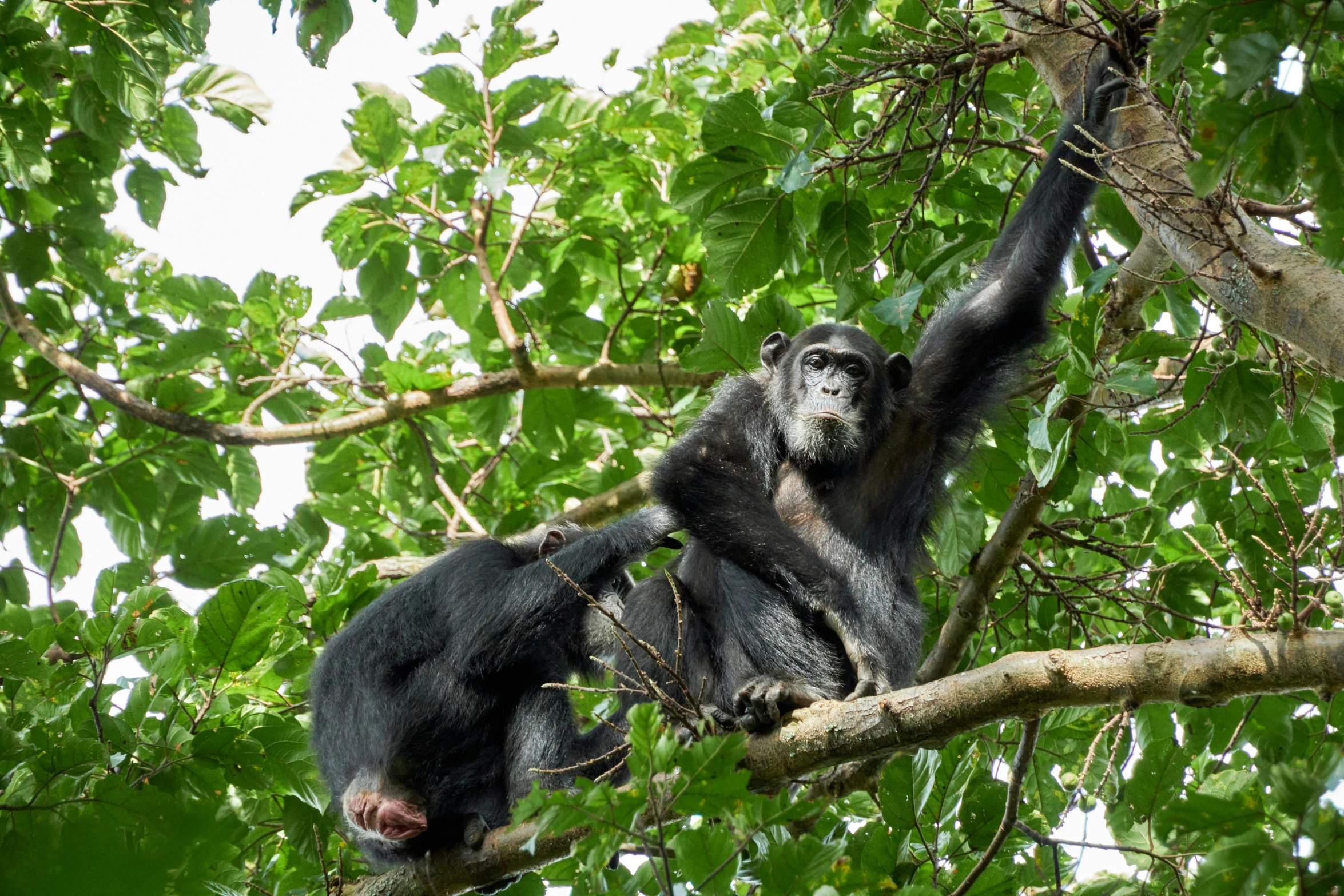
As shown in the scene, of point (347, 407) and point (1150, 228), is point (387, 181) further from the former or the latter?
point (1150, 228)

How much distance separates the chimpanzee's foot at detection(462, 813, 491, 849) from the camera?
4742mm

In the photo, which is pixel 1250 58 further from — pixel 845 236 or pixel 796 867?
pixel 845 236

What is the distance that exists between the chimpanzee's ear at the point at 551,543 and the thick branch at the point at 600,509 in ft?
3.50

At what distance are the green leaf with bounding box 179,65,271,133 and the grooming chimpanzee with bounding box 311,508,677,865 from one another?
12.3ft

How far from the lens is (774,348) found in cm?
611

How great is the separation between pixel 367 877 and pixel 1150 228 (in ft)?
13.3

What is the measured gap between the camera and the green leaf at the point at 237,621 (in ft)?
15.4

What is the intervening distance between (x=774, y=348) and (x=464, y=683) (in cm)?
245

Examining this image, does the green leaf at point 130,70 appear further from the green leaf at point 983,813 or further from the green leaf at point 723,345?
the green leaf at point 983,813

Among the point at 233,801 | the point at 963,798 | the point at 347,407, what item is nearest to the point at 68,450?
the point at 347,407

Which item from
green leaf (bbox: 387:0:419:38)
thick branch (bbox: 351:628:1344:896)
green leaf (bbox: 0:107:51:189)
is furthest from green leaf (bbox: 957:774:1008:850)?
green leaf (bbox: 0:107:51:189)

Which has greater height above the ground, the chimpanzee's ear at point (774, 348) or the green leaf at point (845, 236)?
the green leaf at point (845, 236)

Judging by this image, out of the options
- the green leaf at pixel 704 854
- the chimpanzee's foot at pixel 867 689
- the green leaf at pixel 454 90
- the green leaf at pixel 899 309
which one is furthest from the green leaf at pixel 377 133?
the green leaf at pixel 704 854

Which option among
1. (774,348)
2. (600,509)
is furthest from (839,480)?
(600,509)
